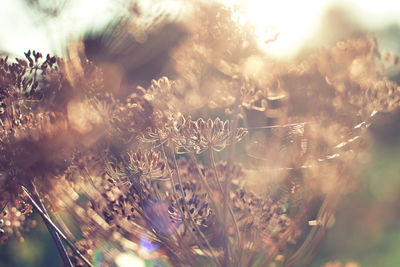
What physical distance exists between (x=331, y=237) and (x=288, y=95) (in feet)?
6.84

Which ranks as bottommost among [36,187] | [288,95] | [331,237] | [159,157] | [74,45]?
[36,187]

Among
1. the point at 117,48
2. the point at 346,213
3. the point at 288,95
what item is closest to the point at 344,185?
the point at 288,95

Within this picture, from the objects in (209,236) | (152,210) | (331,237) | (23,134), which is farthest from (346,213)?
(23,134)

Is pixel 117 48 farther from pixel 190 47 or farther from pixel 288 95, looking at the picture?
pixel 288 95

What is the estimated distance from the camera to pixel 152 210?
141 centimetres

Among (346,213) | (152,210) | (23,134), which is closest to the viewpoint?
(23,134)

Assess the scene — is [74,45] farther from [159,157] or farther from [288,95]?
[288,95]

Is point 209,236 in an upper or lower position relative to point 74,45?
lower

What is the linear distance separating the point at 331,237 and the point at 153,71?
214 cm

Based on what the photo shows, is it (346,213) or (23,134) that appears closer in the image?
(23,134)

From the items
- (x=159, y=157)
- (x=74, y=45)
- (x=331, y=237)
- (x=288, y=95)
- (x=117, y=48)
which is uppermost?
(x=331, y=237)

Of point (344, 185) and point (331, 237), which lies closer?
point (344, 185)

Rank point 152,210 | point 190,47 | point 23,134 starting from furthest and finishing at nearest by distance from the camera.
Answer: point 190,47
point 152,210
point 23,134

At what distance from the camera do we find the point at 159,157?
4.69 feet
